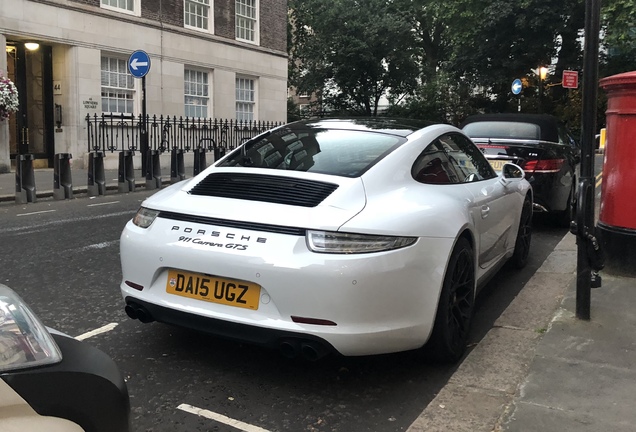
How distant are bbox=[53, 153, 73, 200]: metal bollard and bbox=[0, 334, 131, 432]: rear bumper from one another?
34.8ft

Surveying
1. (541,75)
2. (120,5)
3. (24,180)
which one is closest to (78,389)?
(24,180)

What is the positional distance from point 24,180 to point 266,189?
9.03 metres

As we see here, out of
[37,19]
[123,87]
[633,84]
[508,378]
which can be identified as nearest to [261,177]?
[508,378]

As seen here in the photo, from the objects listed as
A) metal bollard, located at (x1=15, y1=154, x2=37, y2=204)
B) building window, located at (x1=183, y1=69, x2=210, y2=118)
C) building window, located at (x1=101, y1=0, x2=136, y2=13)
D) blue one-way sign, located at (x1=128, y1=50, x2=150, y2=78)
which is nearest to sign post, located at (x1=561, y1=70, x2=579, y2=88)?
building window, located at (x1=183, y1=69, x2=210, y2=118)

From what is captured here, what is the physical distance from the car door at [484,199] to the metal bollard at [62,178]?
29.6ft

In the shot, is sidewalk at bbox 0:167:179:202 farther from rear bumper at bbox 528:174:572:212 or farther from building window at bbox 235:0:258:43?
building window at bbox 235:0:258:43

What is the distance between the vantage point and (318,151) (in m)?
3.94

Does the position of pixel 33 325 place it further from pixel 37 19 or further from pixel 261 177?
pixel 37 19

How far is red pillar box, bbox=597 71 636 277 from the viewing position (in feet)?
16.5

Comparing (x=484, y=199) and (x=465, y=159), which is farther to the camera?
(x=465, y=159)

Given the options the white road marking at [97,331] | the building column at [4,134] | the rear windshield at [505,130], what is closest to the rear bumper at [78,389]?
the white road marking at [97,331]

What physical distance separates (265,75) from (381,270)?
79.7 ft

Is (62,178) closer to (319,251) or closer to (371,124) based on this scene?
(371,124)

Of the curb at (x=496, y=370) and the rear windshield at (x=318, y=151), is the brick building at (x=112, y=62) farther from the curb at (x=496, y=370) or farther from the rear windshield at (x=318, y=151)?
the curb at (x=496, y=370)
